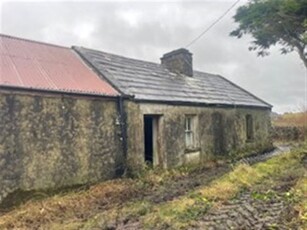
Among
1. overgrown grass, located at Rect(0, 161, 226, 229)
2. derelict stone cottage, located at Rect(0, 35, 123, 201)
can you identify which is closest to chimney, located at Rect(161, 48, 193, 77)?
derelict stone cottage, located at Rect(0, 35, 123, 201)

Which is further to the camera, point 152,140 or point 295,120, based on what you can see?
point 295,120

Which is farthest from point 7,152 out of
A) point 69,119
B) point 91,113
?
point 91,113

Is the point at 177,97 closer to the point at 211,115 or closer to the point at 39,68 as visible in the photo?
the point at 211,115

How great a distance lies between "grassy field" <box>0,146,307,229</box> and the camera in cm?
687

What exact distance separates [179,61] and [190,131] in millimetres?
5304

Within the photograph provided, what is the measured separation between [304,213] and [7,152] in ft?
23.5

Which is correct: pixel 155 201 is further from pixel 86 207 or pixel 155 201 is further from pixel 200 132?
pixel 200 132

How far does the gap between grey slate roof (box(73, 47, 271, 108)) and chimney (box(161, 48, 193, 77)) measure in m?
0.49

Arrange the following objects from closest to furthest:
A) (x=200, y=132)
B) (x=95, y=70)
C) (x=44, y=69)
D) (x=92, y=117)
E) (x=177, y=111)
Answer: (x=92, y=117) → (x=44, y=69) → (x=95, y=70) → (x=177, y=111) → (x=200, y=132)

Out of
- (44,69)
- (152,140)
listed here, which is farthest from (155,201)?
(152,140)

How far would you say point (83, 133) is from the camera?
1097 cm

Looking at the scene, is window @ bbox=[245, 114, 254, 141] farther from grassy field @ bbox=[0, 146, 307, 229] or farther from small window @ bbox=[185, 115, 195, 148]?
grassy field @ bbox=[0, 146, 307, 229]

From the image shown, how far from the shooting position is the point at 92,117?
11289 millimetres

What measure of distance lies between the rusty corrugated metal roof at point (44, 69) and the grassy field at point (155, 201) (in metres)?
3.23
